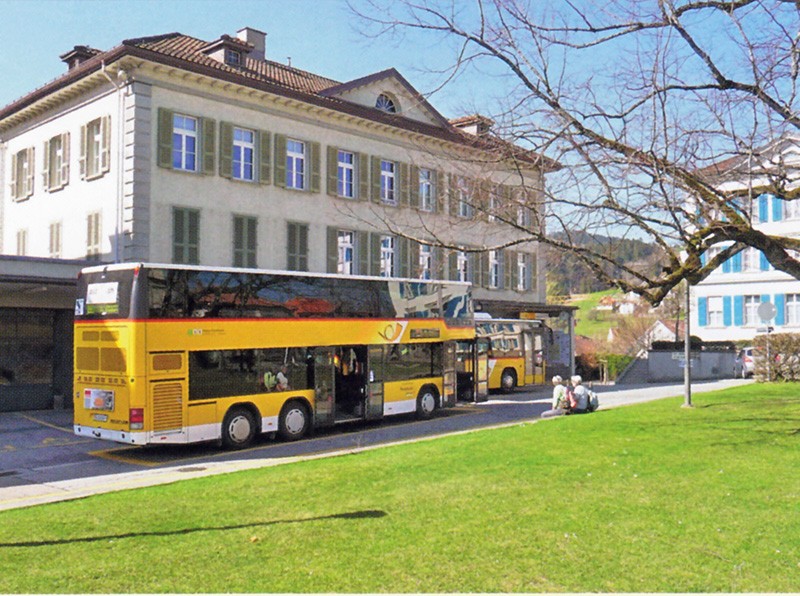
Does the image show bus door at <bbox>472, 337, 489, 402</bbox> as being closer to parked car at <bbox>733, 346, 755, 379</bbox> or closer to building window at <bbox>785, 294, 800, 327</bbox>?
parked car at <bbox>733, 346, 755, 379</bbox>

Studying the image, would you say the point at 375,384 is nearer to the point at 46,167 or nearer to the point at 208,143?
the point at 208,143

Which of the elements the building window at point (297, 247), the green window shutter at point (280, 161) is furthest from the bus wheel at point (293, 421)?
the green window shutter at point (280, 161)

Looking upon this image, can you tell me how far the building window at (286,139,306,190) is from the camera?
2950cm

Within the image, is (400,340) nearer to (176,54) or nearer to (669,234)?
(669,234)

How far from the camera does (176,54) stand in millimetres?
26688

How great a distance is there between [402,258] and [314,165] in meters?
5.73

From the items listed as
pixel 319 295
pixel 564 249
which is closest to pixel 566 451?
pixel 564 249

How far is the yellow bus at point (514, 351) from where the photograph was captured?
103 feet

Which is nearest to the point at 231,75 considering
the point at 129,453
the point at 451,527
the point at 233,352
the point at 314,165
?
the point at 314,165

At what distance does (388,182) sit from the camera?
3350cm

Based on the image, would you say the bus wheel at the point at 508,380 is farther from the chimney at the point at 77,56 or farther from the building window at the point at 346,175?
the chimney at the point at 77,56

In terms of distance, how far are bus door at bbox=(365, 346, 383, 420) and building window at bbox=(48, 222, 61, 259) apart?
14282 mm

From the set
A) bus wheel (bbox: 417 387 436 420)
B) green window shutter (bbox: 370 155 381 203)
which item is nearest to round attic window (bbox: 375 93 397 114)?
green window shutter (bbox: 370 155 381 203)

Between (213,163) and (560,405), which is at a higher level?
(213,163)
